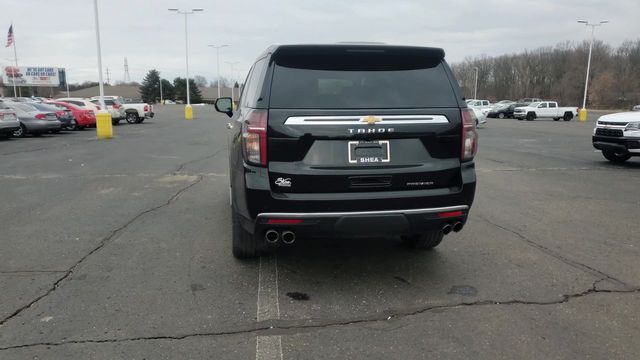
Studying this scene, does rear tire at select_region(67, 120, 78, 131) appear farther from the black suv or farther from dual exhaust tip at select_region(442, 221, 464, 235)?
dual exhaust tip at select_region(442, 221, 464, 235)

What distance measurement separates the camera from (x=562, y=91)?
9281 cm

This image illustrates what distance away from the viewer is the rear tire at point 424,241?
188 inches

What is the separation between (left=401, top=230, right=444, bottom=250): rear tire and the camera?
15.6 ft

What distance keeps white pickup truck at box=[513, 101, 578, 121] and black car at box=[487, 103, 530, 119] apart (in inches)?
179

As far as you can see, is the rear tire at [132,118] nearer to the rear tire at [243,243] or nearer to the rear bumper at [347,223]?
the rear tire at [243,243]

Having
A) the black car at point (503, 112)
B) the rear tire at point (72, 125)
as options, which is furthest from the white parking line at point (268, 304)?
the black car at point (503, 112)

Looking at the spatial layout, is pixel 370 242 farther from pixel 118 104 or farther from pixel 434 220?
pixel 118 104

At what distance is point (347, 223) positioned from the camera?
11.7ft

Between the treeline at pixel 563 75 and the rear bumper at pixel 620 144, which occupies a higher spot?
the treeline at pixel 563 75

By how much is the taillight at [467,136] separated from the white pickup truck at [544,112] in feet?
141

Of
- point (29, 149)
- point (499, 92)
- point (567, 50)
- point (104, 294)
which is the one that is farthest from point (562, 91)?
point (104, 294)

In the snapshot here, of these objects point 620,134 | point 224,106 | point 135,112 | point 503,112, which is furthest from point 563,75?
point 224,106

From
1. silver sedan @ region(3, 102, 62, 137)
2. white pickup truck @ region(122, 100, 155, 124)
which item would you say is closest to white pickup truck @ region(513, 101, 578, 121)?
white pickup truck @ region(122, 100, 155, 124)

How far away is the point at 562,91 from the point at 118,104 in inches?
3451
